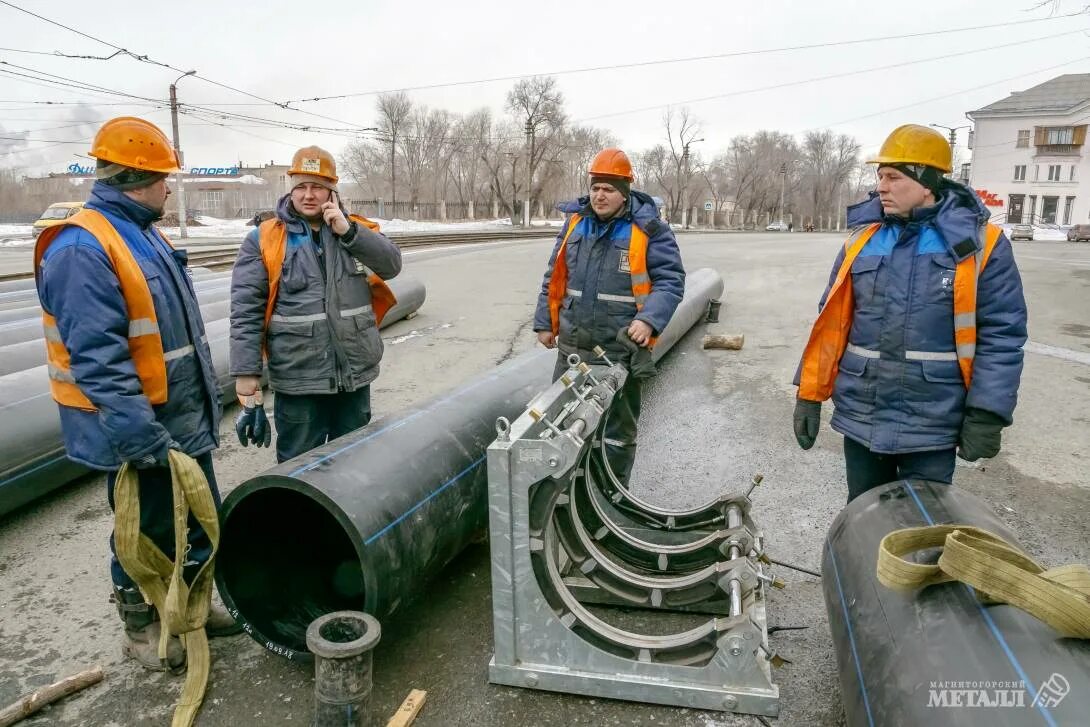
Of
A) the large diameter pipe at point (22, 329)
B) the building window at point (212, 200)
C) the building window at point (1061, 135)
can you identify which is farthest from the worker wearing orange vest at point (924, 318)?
the building window at point (212, 200)

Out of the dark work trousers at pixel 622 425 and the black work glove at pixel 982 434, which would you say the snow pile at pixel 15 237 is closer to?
the dark work trousers at pixel 622 425

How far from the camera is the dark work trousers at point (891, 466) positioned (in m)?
2.97

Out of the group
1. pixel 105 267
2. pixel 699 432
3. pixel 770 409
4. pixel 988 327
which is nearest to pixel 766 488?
pixel 699 432

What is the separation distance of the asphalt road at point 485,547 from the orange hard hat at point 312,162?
1399 mm

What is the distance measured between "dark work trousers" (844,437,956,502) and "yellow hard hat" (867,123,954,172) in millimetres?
1143

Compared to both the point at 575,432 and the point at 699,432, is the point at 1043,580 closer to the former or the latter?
the point at 575,432

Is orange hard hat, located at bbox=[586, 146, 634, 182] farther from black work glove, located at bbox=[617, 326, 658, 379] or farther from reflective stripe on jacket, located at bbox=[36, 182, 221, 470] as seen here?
reflective stripe on jacket, located at bbox=[36, 182, 221, 470]

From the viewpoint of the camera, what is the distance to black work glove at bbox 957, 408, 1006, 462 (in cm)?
279

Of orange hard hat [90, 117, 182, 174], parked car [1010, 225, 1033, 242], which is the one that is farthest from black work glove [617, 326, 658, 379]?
parked car [1010, 225, 1033, 242]

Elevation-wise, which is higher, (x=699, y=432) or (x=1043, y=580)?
(x=1043, y=580)

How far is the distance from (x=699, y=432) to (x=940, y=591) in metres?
3.98

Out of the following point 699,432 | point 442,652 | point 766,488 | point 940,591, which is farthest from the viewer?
point 699,432

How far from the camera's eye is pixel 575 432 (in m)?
2.64

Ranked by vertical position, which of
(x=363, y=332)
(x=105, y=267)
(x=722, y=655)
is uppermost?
(x=105, y=267)
